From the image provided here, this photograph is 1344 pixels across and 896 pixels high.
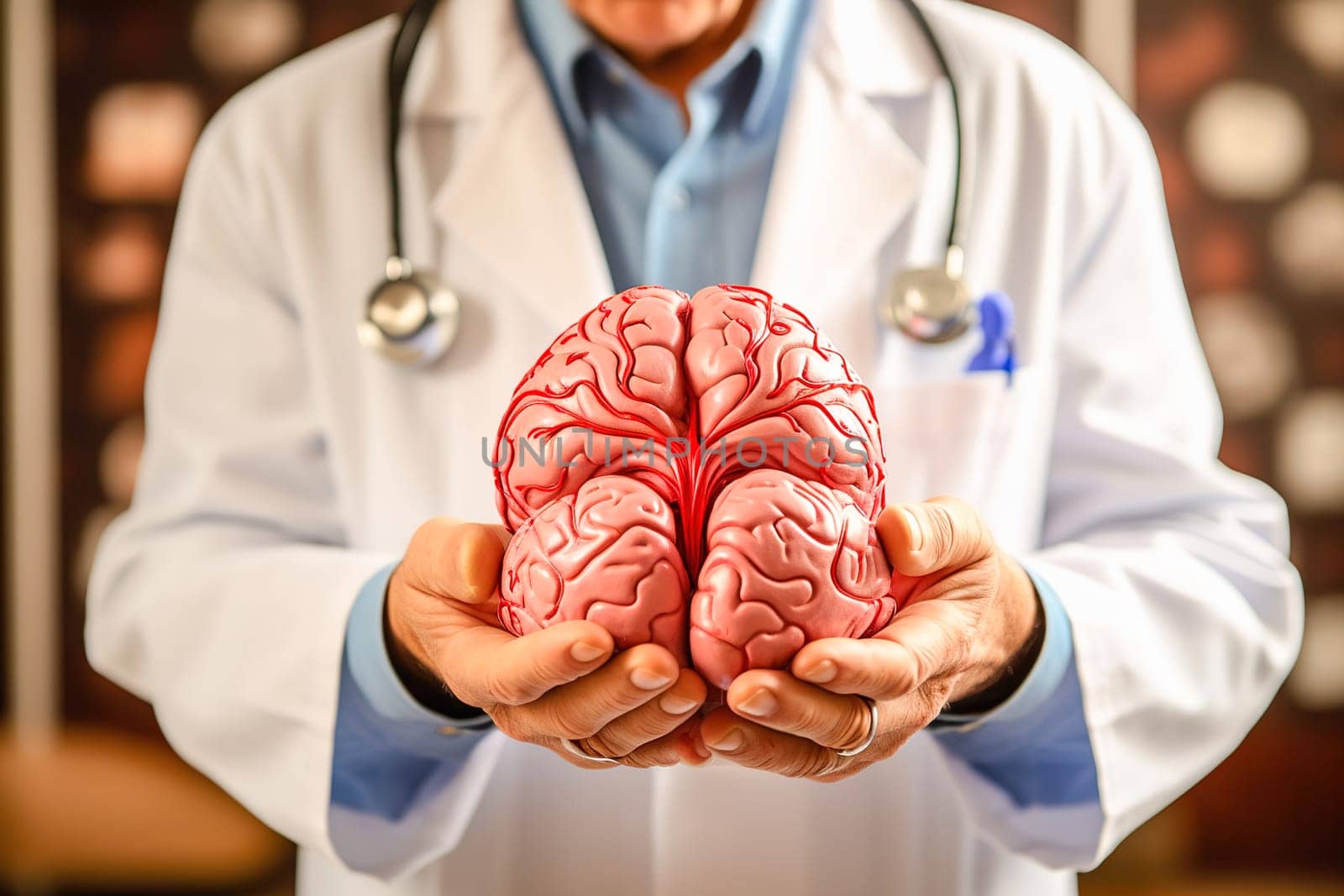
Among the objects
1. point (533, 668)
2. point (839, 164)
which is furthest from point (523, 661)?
point (839, 164)

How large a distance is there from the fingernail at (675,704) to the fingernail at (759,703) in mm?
33

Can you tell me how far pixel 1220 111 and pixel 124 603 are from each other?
54.1 inches

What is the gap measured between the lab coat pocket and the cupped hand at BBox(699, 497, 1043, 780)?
20cm

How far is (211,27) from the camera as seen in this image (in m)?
1.39

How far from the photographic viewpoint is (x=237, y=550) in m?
0.98

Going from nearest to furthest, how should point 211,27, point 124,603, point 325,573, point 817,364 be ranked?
point 817,364, point 325,573, point 124,603, point 211,27

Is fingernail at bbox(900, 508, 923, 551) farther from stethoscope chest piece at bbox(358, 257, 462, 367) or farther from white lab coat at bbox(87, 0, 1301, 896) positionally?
stethoscope chest piece at bbox(358, 257, 462, 367)

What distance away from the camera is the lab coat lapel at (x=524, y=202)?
916 millimetres

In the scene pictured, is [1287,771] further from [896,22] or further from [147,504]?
[147,504]

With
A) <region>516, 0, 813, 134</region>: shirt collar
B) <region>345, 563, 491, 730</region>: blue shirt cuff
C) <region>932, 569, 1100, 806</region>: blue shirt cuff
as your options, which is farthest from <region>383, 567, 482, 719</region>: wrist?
<region>516, 0, 813, 134</region>: shirt collar

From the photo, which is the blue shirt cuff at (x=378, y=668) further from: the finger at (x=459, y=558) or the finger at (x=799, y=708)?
the finger at (x=799, y=708)

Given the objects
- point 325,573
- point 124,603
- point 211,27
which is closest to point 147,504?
point 124,603

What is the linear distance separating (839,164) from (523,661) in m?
0.60

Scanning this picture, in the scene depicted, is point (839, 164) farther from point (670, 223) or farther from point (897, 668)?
point (897, 668)
